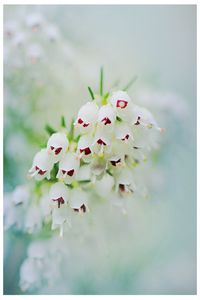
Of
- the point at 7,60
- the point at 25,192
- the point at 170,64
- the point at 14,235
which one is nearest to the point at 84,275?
the point at 14,235

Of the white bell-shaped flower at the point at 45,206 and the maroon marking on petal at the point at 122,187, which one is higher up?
the maroon marking on petal at the point at 122,187

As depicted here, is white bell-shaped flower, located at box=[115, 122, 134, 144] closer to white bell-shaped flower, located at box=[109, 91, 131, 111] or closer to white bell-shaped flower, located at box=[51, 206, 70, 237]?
white bell-shaped flower, located at box=[109, 91, 131, 111]

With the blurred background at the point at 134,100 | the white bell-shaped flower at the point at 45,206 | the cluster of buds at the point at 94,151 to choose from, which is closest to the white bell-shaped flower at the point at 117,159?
the cluster of buds at the point at 94,151

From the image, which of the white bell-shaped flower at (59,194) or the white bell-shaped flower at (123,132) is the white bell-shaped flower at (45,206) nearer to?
the white bell-shaped flower at (59,194)

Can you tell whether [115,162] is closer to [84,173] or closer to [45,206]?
[84,173]

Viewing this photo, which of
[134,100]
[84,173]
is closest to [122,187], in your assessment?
[84,173]
